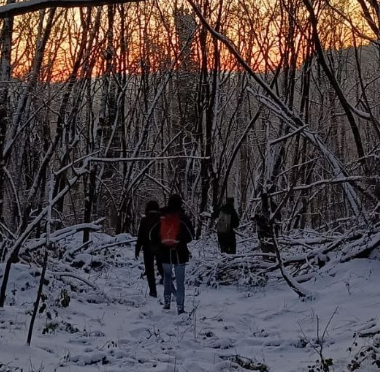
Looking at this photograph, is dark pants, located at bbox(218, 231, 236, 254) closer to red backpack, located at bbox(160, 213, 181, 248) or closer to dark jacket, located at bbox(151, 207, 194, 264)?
dark jacket, located at bbox(151, 207, 194, 264)

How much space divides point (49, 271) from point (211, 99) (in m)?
11.6

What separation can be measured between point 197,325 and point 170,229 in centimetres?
154

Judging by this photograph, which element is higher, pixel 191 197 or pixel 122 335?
pixel 191 197

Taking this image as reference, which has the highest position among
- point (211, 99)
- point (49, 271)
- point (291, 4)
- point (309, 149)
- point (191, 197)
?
point (291, 4)

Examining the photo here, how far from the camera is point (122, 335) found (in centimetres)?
768

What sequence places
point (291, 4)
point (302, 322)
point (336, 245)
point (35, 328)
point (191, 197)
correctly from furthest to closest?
1. point (191, 197)
2. point (291, 4)
3. point (336, 245)
4. point (302, 322)
5. point (35, 328)

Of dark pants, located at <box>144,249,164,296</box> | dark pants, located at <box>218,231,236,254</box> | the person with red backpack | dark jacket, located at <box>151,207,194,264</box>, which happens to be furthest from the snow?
dark pants, located at <box>218,231,236,254</box>

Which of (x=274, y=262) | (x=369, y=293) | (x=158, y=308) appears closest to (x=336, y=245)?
(x=274, y=262)

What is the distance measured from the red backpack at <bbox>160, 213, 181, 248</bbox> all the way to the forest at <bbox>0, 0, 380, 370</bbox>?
37.8 inches

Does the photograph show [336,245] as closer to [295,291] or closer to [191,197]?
[295,291]

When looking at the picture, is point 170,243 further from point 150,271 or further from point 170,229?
point 150,271

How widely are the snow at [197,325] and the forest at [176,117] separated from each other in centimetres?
58

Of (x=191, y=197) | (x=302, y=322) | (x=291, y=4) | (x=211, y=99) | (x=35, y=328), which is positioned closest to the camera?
(x=35, y=328)

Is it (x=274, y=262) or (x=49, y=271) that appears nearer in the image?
(x=49, y=271)
